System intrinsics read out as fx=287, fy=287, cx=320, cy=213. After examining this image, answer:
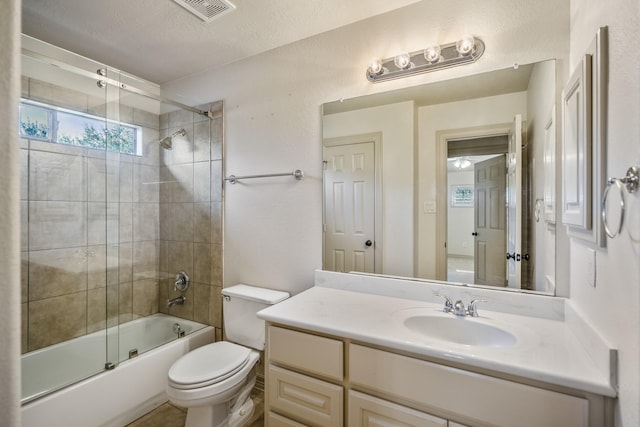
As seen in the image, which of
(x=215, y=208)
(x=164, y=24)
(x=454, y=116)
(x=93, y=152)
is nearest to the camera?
(x=454, y=116)

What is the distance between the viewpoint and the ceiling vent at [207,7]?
156cm

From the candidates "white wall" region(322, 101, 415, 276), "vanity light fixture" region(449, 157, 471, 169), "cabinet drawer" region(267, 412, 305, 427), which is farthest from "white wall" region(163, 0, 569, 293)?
"cabinet drawer" region(267, 412, 305, 427)

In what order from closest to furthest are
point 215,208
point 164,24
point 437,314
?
→ point 437,314
point 164,24
point 215,208

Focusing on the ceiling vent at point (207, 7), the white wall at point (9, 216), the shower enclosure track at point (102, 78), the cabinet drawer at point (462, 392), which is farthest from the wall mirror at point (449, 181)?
the white wall at point (9, 216)

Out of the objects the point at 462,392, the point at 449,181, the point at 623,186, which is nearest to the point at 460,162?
the point at 449,181

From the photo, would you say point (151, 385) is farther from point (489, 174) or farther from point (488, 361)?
A: point (489, 174)

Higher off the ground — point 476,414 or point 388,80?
point 388,80

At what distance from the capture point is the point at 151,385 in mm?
1850

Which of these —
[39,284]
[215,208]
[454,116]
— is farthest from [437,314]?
[39,284]

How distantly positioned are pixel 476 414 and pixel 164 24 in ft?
8.09

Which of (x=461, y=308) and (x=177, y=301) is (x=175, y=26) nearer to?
(x=177, y=301)

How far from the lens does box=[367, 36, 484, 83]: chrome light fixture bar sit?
1393mm

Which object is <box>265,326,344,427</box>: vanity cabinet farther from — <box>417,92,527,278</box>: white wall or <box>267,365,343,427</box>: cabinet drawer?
<box>417,92,527,278</box>: white wall

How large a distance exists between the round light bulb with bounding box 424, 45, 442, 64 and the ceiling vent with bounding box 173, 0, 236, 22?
1.09 metres
